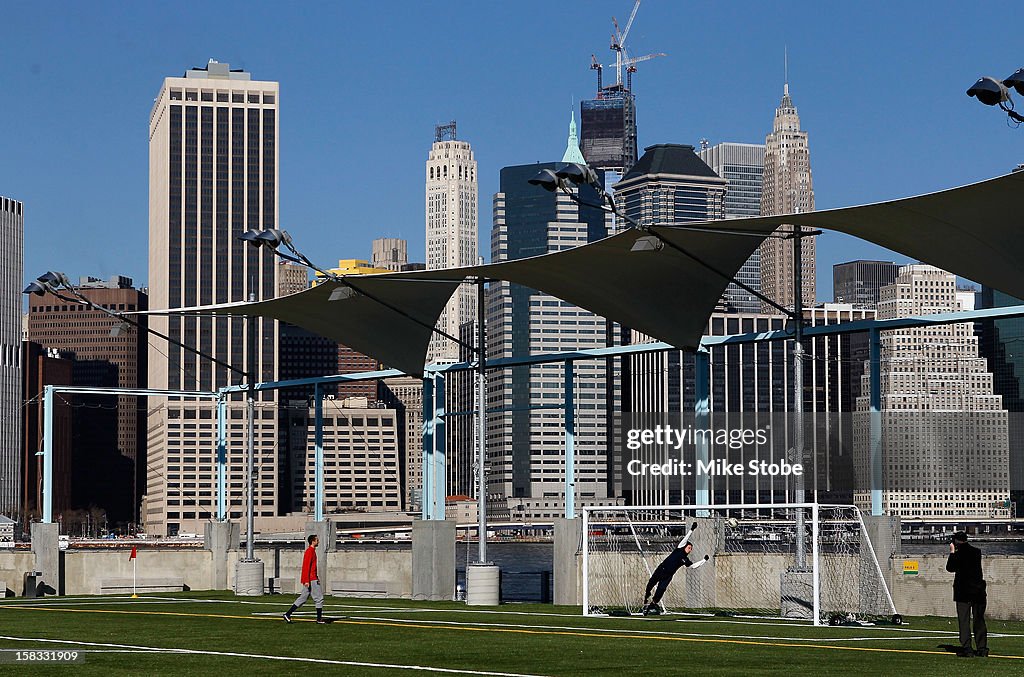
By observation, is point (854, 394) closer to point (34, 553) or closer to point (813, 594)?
point (34, 553)

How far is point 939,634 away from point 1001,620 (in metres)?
5.38

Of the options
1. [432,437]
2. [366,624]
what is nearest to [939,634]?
[366,624]

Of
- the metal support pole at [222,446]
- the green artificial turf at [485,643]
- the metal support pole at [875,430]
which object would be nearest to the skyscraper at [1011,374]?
the metal support pole at [875,430]

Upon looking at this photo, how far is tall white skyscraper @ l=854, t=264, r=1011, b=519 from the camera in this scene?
4222 cm

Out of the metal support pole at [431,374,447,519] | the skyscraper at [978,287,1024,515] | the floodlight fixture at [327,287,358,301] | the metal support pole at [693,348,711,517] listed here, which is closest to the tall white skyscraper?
the skyscraper at [978,287,1024,515]

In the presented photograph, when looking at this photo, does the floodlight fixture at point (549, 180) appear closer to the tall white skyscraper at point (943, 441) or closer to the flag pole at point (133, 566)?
the tall white skyscraper at point (943, 441)

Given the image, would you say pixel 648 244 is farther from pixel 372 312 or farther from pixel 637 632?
pixel 372 312

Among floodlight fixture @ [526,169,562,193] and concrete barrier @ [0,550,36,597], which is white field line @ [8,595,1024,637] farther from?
concrete barrier @ [0,550,36,597]

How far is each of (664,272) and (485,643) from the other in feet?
42.6

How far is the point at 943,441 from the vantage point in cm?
5328

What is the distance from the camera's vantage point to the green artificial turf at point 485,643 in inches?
706

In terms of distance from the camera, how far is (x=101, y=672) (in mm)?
17266

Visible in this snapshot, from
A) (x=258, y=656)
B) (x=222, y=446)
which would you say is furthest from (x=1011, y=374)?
(x=258, y=656)
